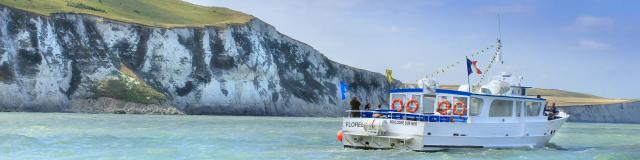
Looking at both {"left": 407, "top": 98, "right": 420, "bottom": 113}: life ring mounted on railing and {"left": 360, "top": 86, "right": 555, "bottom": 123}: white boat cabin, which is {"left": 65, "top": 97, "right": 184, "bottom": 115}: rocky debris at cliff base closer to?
{"left": 360, "top": 86, "right": 555, "bottom": 123}: white boat cabin

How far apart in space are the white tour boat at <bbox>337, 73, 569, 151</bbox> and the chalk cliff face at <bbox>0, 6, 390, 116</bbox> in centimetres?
6277

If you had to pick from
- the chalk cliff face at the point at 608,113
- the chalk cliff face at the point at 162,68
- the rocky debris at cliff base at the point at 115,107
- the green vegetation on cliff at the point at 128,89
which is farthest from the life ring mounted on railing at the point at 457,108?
the chalk cliff face at the point at 608,113

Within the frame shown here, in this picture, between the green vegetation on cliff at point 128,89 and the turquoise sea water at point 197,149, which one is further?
the green vegetation on cliff at point 128,89

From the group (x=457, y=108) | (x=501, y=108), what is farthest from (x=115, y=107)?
(x=457, y=108)

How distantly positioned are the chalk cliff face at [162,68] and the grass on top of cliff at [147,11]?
3.12 meters

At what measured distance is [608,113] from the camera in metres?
152

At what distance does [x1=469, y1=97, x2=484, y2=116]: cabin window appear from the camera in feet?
125

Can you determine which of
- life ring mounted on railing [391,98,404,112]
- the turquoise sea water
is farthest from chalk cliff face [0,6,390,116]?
life ring mounted on railing [391,98,404,112]

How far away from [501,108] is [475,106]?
1.67m

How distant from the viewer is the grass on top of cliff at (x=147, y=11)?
110 m

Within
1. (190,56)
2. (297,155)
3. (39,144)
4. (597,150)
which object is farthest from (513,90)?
(190,56)

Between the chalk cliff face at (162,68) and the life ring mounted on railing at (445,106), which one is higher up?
the chalk cliff face at (162,68)

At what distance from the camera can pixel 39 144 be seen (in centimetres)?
3734

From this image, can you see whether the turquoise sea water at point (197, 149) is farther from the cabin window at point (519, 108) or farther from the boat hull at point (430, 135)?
the cabin window at point (519, 108)
